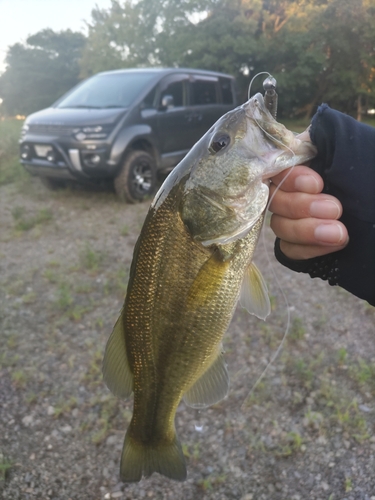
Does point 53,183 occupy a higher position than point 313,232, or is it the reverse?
point 313,232

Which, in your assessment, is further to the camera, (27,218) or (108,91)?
(108,91)

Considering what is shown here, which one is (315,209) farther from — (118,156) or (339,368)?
(118,156)

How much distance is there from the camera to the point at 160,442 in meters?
1.82

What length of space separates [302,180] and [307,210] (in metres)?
0.12

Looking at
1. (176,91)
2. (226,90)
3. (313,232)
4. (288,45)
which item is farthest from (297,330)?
(288,45)

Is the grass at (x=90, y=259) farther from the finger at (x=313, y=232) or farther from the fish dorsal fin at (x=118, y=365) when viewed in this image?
the finger at (x=313, y=232)

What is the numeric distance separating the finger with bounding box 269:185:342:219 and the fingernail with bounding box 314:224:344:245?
4 centimetres

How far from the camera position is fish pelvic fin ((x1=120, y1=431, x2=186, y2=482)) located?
5.98ft

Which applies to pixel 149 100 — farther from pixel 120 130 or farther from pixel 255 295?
pixel 255 295

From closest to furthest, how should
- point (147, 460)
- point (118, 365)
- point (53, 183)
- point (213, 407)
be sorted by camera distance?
point (118, 365) → point (147, 460) → point (213, 407) → point (53, 183)

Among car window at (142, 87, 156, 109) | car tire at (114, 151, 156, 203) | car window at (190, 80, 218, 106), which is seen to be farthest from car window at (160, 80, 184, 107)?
car tire at (114, 151, 156, 203)

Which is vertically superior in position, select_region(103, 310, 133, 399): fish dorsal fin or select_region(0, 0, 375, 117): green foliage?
select_region(0, 0, 375, 117): green foliage

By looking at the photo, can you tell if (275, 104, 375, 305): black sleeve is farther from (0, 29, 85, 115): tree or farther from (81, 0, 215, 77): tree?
(0, 29, 85, 115): tree

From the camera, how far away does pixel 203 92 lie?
26.2 ft
